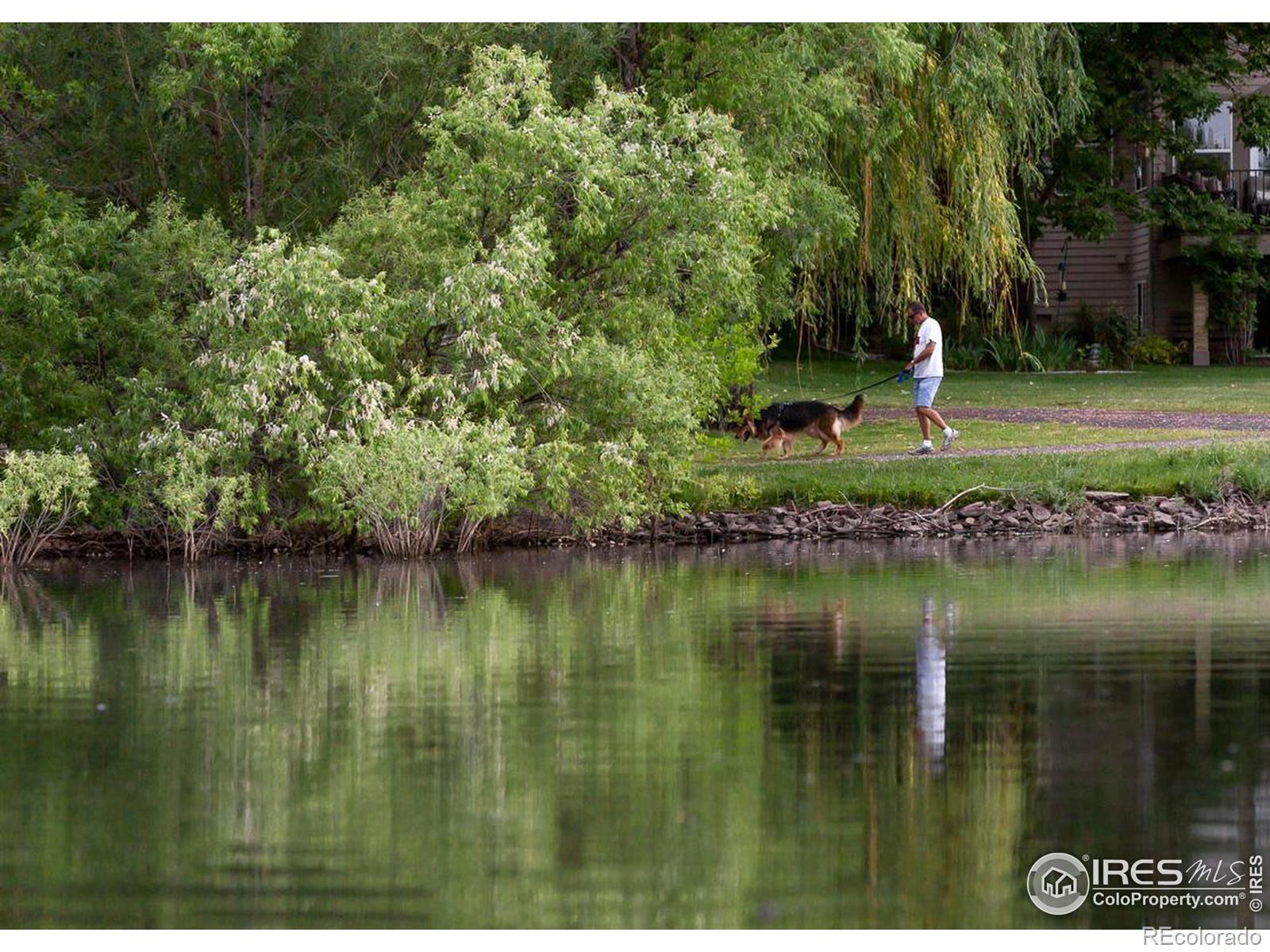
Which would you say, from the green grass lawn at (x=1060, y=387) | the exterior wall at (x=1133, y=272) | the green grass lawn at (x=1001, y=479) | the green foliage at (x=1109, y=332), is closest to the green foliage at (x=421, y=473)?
the green grass lawn at (x=1001, y=479)

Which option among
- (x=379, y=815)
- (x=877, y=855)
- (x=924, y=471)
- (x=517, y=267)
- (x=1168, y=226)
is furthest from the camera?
(x=1168, y=226)

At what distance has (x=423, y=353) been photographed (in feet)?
78.8

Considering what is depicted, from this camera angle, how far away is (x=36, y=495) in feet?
76.2

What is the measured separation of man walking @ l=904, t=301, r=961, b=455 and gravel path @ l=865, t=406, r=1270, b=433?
158 inches

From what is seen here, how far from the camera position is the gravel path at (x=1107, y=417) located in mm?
31125

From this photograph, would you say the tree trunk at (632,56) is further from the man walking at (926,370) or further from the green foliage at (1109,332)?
the green foliage at (1109,332)

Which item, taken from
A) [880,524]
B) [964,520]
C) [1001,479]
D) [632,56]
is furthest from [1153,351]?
[880,524]

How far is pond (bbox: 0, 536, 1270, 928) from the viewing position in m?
8.05

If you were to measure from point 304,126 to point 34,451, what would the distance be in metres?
5.73

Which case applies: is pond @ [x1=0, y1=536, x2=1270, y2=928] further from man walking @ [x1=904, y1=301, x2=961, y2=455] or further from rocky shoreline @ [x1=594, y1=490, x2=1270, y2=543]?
man walking @ [x1=904, y1=301, x2=961, y2=455]

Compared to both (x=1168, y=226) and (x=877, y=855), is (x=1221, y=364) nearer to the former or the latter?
(x=1168, y=226)

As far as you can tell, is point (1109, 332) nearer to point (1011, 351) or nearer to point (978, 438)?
point (1011, 351)

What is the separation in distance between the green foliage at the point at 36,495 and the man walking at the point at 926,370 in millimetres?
10583

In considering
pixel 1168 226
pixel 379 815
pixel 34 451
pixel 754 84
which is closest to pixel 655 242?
pixel 754 84
